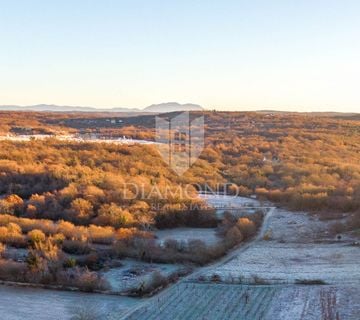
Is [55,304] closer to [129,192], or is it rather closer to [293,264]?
[293,264]

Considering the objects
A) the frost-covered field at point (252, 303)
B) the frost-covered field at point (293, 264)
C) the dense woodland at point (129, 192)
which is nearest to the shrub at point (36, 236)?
the dense woodland at point (129, 192)

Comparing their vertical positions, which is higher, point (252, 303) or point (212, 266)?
point (252, 303)

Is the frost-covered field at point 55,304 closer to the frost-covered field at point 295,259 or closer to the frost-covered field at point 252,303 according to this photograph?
the frost-covered field at point 252,303

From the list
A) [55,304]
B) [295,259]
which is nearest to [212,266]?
[295,259]

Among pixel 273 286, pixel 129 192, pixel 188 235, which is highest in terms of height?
pixel 129 192

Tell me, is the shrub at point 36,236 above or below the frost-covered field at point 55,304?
above

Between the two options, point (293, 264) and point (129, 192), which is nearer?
point (293, 264)

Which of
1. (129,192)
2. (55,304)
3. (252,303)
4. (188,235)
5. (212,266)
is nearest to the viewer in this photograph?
(252,303)
